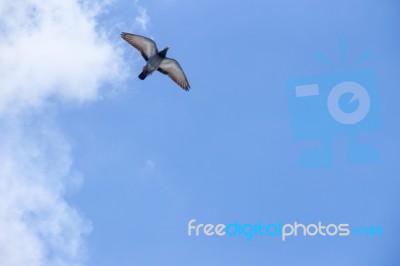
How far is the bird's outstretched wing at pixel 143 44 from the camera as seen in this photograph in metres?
16.2

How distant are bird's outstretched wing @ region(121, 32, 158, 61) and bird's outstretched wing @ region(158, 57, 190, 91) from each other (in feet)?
1.53

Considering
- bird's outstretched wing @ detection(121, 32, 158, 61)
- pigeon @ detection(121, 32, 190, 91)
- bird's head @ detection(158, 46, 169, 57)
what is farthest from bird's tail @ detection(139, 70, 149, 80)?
bird's head @ detection(158, 46, 169, 57)

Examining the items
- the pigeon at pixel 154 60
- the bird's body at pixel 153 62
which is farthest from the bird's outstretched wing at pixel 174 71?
the bird's body at pixel 153 62

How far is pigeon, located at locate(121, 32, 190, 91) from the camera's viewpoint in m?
16.2

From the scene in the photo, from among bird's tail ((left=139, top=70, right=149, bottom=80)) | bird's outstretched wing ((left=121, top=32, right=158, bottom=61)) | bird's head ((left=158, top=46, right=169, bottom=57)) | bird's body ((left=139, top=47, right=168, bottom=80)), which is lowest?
bird's tail ((left=139, top=70, right=149, bottom=80))

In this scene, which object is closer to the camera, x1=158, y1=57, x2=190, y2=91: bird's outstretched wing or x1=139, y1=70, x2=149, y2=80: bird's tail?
x1=139, y1=70, x2=149, y2=80: bird's tail

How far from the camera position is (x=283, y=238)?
15.2m

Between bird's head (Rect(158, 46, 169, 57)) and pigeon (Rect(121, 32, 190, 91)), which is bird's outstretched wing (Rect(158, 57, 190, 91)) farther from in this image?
bird's head (Rect(158, 46, 169, 57))

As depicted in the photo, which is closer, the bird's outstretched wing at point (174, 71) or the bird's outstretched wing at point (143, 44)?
the bird's outstretched wing at point (143, 44)

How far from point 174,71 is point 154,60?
695mm

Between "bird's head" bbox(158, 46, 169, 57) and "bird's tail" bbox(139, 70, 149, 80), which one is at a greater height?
"bird's head" bbox(158, 46, 169, 57)

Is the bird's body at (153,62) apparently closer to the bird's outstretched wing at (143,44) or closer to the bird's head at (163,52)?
the bird's head at (163,52)

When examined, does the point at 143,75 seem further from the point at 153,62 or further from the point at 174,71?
the point at 174,71

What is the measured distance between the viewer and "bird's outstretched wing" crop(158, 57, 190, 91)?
16469mm
